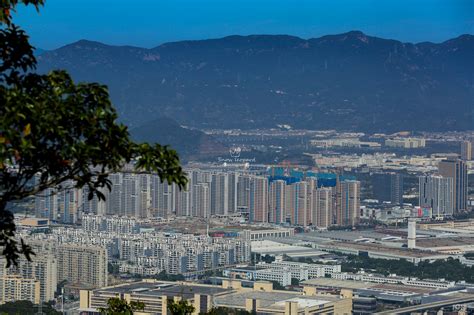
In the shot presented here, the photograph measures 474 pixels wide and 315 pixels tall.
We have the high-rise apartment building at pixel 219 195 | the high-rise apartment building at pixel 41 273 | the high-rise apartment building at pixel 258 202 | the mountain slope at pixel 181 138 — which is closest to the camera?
the high-rise apartment building at pixel 41 273

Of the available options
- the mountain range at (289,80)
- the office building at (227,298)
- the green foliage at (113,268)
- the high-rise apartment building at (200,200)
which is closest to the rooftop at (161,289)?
the office building at (227,298)

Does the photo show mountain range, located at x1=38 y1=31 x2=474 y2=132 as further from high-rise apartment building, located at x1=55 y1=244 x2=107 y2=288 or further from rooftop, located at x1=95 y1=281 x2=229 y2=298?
rooftop, located at x1=95 y1=281 x2=229 y2=298

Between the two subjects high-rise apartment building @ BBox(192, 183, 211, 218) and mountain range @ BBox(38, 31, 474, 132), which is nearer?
high-rise apartment building @ BBox(192, 183, 211, 218)

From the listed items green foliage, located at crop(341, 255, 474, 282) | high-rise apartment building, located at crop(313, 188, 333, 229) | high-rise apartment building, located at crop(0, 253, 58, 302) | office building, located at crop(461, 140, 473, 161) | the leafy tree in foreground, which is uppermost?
office building, located at crop(461, 140, 473, 161)

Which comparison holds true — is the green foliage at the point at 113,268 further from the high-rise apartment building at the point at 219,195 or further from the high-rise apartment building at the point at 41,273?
the high-rise apartment building at the point at 219,195

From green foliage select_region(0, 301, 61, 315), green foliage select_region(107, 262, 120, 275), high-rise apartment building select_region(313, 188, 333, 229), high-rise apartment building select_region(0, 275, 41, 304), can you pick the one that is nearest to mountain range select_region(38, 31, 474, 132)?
high-rise apartment building select_region(313, 188, 333, 229)

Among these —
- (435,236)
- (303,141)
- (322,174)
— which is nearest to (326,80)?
(303,141)

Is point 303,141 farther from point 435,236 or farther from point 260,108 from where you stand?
point 435,236
